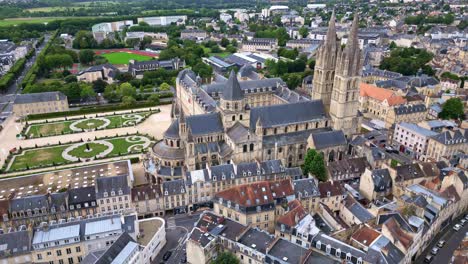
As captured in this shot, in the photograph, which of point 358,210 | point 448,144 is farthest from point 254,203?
point 448,144

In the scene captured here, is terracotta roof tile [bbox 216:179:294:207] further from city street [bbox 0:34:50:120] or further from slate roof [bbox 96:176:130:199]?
city street [bbox 0:34:50:120]

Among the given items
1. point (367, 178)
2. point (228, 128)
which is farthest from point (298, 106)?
point (367, 178)

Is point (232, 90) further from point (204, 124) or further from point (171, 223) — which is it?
point (171, 223)

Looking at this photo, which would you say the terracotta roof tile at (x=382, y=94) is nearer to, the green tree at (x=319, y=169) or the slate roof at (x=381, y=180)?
the slate roof at (x=381, y=180)

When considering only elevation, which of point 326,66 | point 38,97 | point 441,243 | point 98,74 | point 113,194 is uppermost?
point 326,66

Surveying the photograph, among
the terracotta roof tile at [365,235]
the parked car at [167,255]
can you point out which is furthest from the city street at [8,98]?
the terracotta roof tile at [365,235]

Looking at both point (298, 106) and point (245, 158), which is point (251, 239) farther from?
point (298, 106)

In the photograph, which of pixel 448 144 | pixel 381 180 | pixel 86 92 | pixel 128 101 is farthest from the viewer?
pixel 86 92

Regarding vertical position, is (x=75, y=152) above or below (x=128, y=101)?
below
